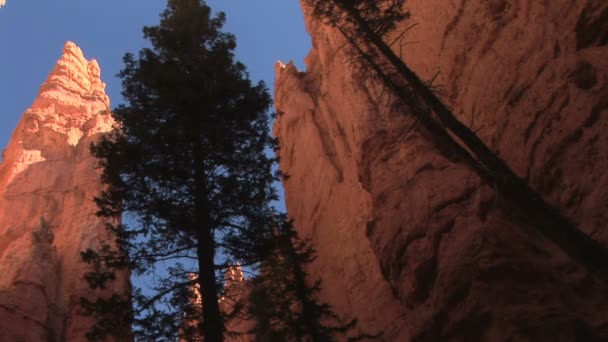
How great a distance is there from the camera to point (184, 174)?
541 inches

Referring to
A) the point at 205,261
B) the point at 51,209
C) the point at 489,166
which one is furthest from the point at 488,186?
the point at 51,209

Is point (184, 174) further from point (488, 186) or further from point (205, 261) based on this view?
point (488, 186)

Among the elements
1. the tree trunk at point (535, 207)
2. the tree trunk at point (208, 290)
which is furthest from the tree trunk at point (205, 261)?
the tree trunk at point (535, 207)

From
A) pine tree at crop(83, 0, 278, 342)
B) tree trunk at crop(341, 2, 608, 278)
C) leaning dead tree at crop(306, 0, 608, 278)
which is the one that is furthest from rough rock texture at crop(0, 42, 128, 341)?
tree trunk at crop(341, 2, 608, 278)

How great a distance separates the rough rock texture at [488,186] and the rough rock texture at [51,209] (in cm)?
1622

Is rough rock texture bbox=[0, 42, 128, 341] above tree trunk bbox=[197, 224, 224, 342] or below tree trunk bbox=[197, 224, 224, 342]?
above

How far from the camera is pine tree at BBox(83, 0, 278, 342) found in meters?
12.4

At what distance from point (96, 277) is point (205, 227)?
2746mm

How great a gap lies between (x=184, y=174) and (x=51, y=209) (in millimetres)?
30738

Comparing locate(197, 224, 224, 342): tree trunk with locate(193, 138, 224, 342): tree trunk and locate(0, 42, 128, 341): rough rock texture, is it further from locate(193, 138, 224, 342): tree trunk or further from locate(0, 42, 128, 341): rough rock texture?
locate(0, 42, 128, 341): rough rock texture

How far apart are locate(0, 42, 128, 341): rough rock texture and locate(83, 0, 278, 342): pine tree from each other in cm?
1545

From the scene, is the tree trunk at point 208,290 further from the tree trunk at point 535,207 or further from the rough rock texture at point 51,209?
the rough rock texture at point 51,209

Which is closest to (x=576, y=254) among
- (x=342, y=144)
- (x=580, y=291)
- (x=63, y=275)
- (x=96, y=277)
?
(x=580, y=291)

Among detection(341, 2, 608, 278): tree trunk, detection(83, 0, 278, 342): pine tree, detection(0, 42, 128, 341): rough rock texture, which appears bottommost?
detection(341, 2, 608, 278): tree trunk
